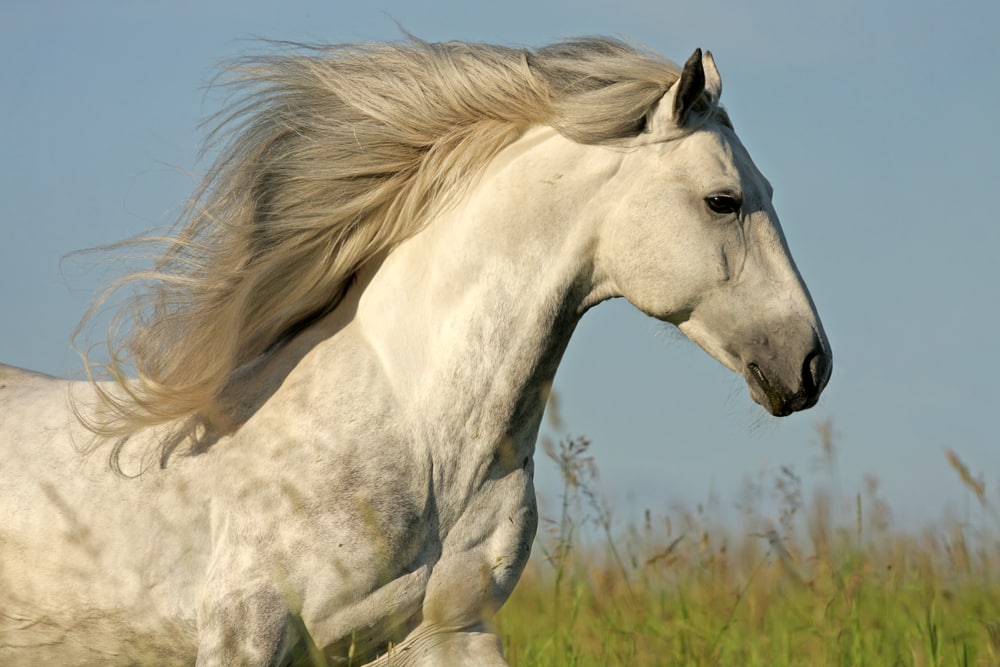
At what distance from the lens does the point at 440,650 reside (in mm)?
3566

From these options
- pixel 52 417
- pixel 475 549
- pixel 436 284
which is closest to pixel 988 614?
pixel 475 549

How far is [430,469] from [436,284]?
552 millimetres

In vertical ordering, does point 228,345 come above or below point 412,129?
below

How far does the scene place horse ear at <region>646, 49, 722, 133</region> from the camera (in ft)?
11.5

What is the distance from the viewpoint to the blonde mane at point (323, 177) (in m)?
3.79

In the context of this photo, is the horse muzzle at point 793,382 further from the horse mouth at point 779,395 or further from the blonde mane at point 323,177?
the blonde mane at point 323,177

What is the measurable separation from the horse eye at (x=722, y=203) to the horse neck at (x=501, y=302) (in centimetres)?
31

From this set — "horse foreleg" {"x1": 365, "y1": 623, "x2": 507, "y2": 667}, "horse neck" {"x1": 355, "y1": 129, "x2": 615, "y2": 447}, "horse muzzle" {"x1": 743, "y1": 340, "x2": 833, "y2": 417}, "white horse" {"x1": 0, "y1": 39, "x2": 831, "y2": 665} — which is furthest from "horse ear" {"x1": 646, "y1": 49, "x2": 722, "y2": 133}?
"horse foreleg" {"x1": 365, "y1": 623, "x2": 507, "y2": 667}

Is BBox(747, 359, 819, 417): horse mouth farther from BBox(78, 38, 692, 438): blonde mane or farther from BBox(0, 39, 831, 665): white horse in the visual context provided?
BBox(78, 38, 692, 438): blonde mane

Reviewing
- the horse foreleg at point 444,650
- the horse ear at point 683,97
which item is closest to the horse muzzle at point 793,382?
the horse ear at point 683,97

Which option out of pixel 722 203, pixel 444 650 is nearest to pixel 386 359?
pixel 444 650

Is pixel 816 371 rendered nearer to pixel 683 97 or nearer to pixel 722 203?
pixel 722 203

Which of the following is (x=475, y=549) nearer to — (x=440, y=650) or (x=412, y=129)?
(x=440, y=650)

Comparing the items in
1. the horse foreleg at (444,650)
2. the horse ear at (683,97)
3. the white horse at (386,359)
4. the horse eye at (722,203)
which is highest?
the horse ear at (683,97)
